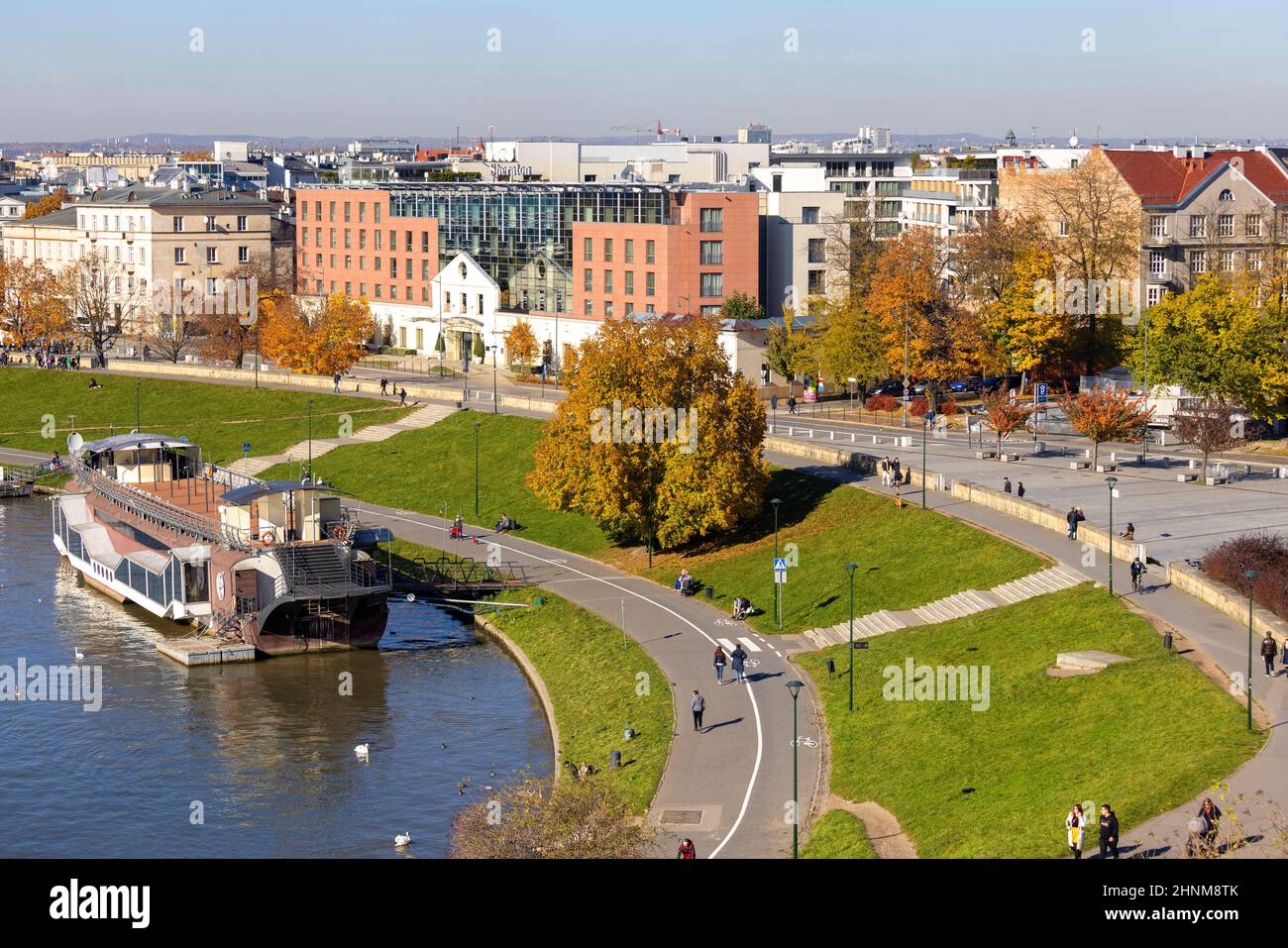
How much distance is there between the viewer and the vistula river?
45625mm

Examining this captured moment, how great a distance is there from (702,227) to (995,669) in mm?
69025

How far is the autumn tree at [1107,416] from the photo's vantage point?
76500 mm

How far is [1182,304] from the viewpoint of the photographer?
8656 cm

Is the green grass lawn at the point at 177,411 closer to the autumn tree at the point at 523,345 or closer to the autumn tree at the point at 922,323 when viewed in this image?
the autumn tree at the point at 523,345

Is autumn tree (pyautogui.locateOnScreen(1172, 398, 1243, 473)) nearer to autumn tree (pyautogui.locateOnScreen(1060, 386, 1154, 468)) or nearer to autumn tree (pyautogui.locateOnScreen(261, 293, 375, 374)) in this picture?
autumn tree (pyautogui.locateOnScreen(1060, 386, 1154, 468))

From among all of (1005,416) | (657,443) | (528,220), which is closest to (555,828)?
(657,443)

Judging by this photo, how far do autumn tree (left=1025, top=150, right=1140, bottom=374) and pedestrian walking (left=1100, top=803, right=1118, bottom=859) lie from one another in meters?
64.7

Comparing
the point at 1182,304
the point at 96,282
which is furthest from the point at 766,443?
the point at 96,282

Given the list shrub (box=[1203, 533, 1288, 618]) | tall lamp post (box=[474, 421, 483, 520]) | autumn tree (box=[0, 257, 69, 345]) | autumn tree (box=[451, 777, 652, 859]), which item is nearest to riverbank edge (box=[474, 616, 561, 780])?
autumn tree (box=[451, 777, 652, 859])

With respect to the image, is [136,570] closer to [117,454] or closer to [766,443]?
[117,454]

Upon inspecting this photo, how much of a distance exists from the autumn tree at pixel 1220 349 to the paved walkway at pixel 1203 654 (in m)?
19.5

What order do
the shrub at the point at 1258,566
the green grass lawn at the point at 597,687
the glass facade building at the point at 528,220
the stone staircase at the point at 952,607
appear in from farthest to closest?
1. the glass facade building at the point at 528,220
2. the stone staircase at the point at 952,607
3. the shrub at the point at 1258,566
4. the green grass lawn at the point at 597,687

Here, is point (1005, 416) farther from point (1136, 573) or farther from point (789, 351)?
point (789, 351)

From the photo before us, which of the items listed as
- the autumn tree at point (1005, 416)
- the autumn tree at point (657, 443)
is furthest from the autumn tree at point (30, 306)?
the autumn tree at point (1005, 416)
